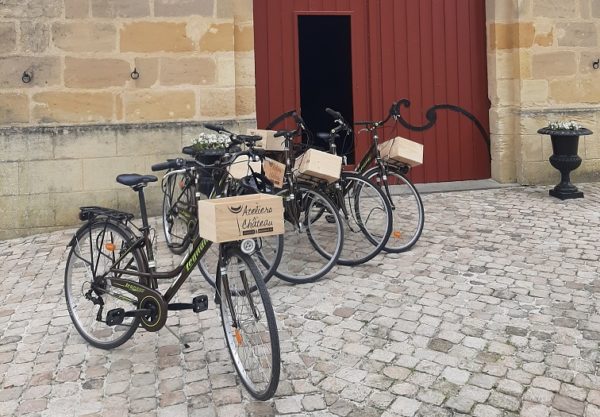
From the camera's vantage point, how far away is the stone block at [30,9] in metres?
6.19

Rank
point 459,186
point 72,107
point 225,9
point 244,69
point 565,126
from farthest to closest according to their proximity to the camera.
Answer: point 459,186, point 565,126, point 244,69, point 225,9, point 72,107

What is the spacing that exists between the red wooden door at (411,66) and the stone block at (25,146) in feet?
8.26

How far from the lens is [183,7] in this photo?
6637 millimetres

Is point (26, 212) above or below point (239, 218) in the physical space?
below

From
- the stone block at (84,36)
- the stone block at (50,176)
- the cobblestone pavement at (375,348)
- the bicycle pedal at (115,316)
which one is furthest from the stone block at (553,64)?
the bicycle pedal at (115,316)

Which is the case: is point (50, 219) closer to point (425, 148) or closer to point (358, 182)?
point (358, 182)

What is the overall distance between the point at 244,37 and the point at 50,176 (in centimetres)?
261

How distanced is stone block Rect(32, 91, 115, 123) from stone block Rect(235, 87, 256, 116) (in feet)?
4.47

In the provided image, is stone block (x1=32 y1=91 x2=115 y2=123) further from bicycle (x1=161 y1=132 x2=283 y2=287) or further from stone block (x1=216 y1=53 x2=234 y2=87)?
bicycle (x1=161 y1=132 x2=283 y2=287)

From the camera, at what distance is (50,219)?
21.0ft

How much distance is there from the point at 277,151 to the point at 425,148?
3472 millimetres

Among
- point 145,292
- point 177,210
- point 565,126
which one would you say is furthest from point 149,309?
point 565,126

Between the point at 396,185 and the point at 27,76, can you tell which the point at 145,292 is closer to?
the point at 396,185

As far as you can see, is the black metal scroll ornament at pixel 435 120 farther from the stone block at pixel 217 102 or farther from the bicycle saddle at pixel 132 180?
the bicycle saddle at pixel 132 180
